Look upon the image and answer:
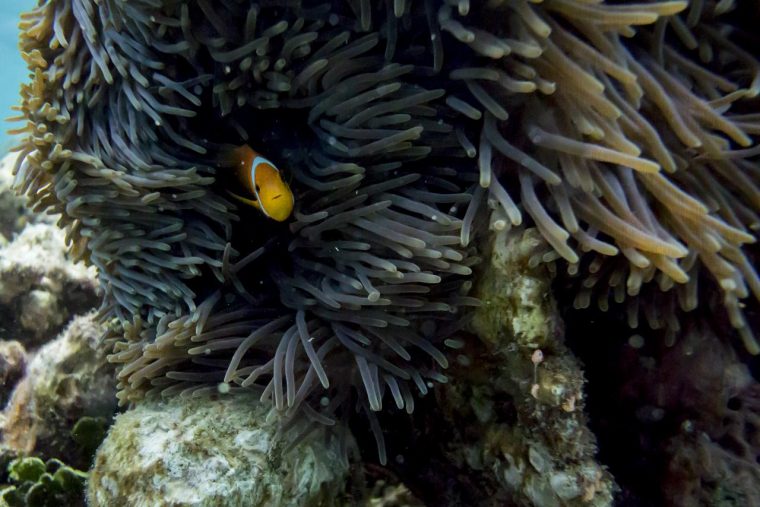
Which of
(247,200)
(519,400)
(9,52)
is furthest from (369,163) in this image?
(9,52)


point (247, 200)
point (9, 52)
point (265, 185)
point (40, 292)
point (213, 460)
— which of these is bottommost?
point (9, 52)

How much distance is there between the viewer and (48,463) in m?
3.48

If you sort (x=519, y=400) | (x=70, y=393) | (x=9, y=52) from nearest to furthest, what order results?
1. (x=519, y=400)
2. (x=70, y=393)
3. (x=9, y=52)

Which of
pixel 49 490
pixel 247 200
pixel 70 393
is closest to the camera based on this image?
pixel 247 200

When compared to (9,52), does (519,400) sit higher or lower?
higher

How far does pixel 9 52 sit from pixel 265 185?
40351 millimetres

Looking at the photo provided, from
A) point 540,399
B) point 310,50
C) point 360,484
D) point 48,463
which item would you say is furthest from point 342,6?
point 48,463

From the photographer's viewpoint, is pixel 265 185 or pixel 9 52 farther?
pixel 9 52

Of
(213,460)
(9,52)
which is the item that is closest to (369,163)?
(213,460)

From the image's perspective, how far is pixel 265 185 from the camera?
226 centimetres

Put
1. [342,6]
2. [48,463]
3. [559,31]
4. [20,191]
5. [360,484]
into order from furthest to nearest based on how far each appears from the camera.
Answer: [48,463], [20,191], [360,484], [342,6], [559,31]

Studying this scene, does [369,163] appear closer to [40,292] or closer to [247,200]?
[247,200]

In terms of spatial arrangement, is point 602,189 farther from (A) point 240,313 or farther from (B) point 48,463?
(B) point 48,463

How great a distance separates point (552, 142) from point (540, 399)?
0.89m
